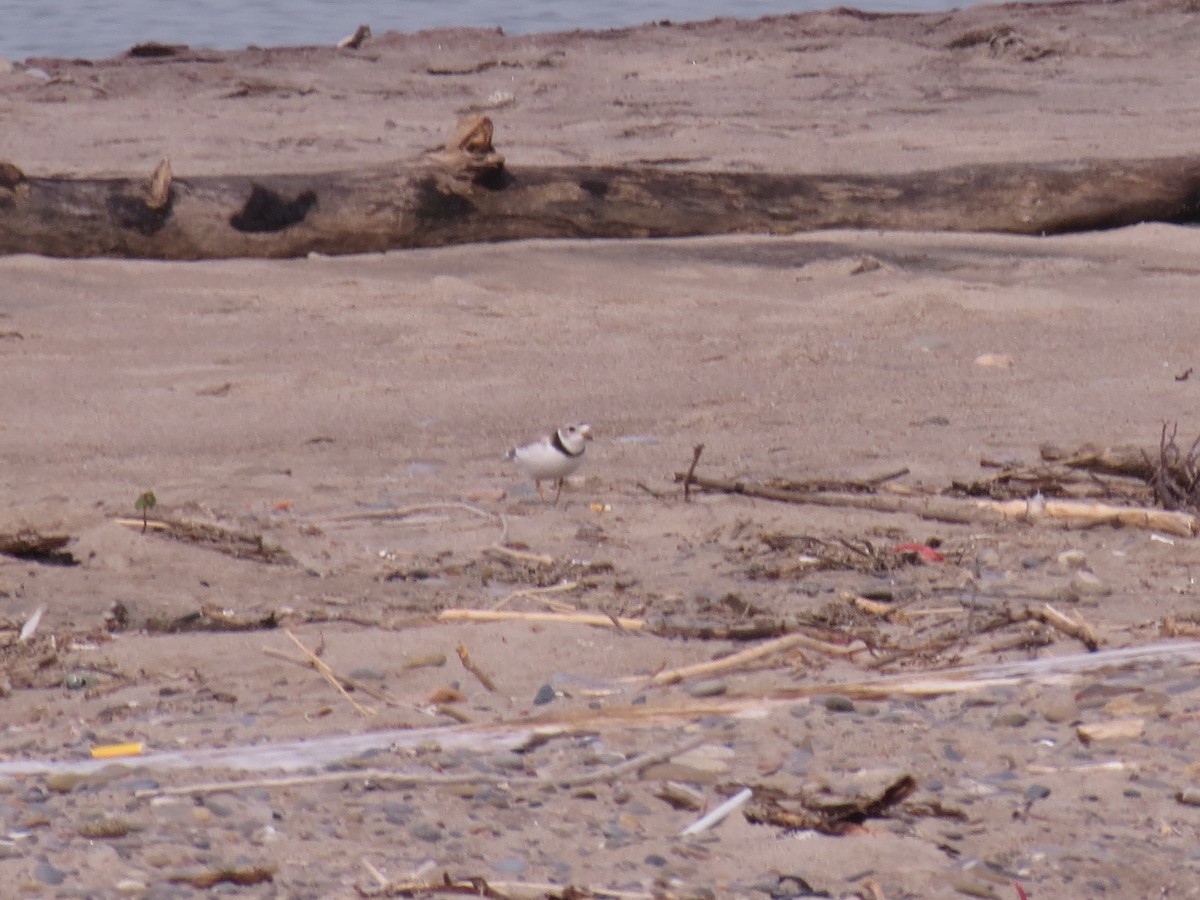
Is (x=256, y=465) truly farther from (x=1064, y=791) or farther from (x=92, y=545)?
(x=1064, y=791)

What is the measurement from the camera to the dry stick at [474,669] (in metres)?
3.37

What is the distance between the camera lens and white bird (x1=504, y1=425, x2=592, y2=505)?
4.77 metres

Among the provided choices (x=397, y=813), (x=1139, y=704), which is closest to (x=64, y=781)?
(x=397, y=813)

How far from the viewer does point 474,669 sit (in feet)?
11.2

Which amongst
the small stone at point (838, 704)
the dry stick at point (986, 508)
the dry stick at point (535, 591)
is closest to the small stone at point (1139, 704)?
the small stone at point (838, 704)

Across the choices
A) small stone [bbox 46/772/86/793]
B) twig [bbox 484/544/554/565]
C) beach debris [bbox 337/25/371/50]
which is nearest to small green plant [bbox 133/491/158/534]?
twig [bbox 484/544/554/565]

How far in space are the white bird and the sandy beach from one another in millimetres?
114

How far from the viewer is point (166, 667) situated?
349 cm

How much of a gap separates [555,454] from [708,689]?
5.29ft

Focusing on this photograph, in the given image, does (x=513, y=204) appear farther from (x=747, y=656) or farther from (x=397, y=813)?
(x=397, y=813)

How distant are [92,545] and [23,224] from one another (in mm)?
3777

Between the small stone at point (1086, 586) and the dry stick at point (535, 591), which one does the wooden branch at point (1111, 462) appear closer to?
the small stone at point (1086, 586)

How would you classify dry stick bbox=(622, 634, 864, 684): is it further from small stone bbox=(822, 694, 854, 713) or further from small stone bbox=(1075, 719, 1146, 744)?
small stone bbox=(1075, 719, 1146, 744)

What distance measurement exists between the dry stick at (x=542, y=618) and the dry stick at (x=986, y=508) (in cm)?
110
